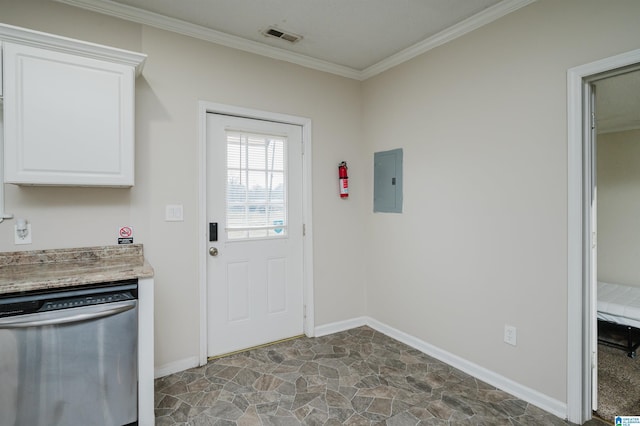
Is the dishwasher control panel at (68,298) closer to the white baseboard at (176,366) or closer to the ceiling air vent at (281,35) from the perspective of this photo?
the white baseboard at (176,366)

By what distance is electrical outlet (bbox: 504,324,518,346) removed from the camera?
234 centimetres

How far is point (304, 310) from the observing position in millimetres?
3332

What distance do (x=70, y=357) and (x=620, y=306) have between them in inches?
169

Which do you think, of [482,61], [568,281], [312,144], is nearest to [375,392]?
[568,281]

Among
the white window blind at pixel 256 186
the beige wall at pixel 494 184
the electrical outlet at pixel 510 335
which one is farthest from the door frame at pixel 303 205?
the electrical outlet at pixel 510 335

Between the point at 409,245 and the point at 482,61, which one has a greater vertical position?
the point at 482,61

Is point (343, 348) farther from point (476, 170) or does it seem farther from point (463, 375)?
point (476, 170)

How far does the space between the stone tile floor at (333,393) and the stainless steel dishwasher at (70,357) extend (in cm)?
43

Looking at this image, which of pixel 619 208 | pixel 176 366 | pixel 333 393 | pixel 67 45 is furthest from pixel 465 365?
pixel 67 45

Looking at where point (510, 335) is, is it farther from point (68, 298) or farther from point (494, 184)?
point (68, 298)

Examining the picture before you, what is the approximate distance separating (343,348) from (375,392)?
73cm

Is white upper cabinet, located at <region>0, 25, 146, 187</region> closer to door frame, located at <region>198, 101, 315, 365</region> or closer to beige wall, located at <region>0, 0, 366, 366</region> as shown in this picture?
beige wall, located at <region>0, 0, 366, 366</region>

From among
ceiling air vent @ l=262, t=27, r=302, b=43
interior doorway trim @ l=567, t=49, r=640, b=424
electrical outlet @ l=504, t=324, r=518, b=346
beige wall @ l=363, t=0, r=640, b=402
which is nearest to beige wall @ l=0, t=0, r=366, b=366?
ceiling air vent @ l=262, t=27, r=302, b=43

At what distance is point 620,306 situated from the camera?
10.1ft
